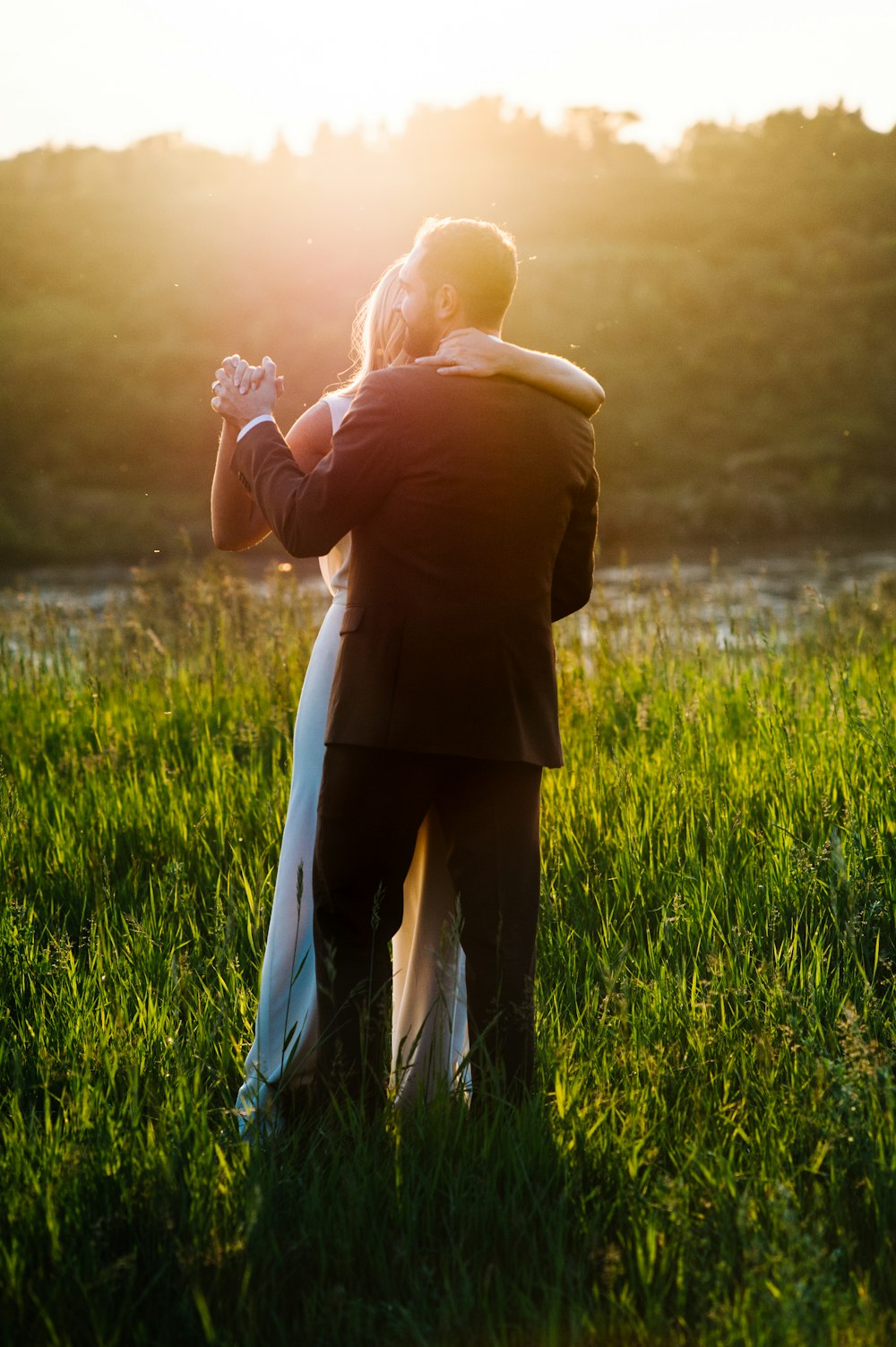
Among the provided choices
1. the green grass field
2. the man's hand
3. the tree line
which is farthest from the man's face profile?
the tree line

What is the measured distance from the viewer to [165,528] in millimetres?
37375

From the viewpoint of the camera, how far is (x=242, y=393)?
228 centimetres

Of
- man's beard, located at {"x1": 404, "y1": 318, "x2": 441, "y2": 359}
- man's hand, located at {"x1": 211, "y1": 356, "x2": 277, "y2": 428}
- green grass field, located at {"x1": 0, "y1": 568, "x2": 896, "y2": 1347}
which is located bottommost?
green grass field, located at {"x1": 0, "y1": 568, "x2": 896, "y2": 1347}

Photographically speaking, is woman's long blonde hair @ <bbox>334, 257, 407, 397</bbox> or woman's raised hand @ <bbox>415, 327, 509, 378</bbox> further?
woman's long blonde hair @ <bbox>334, 257, 407, 397</bbox>

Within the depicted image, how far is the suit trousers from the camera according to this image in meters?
2.16

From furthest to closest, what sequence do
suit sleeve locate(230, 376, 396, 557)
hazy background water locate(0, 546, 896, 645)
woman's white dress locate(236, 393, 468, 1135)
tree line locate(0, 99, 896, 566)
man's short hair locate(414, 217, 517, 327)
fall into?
tree line locate(0, 99, 896, 566) → hazy background water locate(0, 546, 896, 645) → woman's white dress locate(236, 393, 468, 1135) → man's short hair locate(414, 217, 517, 327) → suit sleeve locate(230, 376, 396, 557)

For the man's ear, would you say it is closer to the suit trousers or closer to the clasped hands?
the clasped hands

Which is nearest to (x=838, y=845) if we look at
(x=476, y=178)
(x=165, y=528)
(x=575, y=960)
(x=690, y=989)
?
(x=690, y=989)

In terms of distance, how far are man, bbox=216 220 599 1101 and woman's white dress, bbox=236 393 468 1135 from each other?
14cm

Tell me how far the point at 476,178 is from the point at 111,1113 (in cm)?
5607

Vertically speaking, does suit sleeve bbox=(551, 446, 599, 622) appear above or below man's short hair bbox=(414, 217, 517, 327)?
below

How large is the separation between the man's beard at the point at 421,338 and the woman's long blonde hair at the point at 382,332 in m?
0.02

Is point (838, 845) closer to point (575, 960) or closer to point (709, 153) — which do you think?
point (575, 960)

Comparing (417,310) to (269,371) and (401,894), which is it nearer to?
(269,371)
